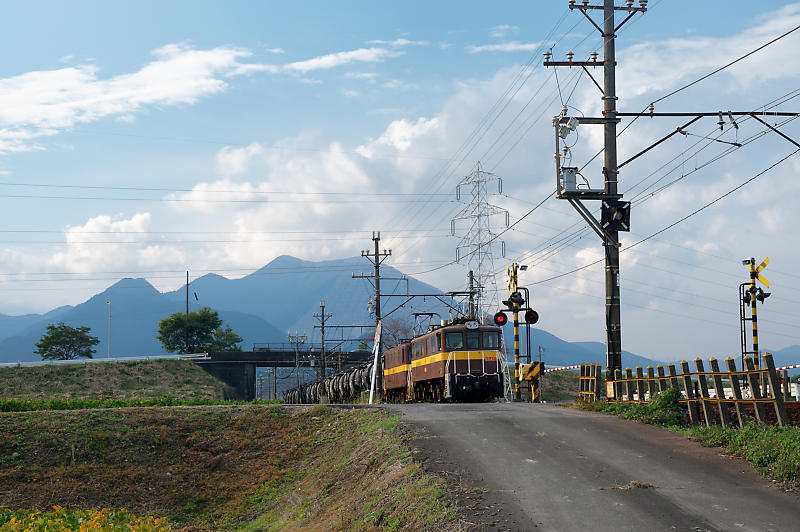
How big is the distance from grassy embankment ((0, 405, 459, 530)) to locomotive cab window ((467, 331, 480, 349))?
1132 centimetres

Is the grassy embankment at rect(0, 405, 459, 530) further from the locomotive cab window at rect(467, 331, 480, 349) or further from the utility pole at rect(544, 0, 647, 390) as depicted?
the locomotive cab window at rect(467, 331, 480, 349)

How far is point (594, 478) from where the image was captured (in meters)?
11.9

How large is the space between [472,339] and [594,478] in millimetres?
19565

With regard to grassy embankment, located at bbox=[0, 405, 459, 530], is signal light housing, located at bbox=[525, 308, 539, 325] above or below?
above

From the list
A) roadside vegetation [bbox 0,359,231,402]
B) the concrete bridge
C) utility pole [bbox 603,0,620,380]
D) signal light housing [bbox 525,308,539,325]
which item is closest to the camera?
utility pole [bbox 603,0,620,380]

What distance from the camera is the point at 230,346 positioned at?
12519 centimetres

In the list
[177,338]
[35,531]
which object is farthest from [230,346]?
[35,531]

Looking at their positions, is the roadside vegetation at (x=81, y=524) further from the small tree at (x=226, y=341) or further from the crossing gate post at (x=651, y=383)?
the small tree at (x=226, y=341)

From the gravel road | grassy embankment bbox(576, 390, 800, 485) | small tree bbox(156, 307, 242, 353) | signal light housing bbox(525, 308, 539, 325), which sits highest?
small tree bbox(156, 307, 242, 353)

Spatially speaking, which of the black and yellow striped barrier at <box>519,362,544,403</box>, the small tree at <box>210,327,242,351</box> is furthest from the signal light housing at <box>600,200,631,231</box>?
the small tree at <box>210,327,242,351</box>

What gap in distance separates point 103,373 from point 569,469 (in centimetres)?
5466

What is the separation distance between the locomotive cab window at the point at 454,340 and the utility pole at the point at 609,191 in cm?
1117

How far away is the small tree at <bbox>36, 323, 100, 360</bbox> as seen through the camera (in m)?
99.8

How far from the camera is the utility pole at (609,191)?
2031 centimetres
